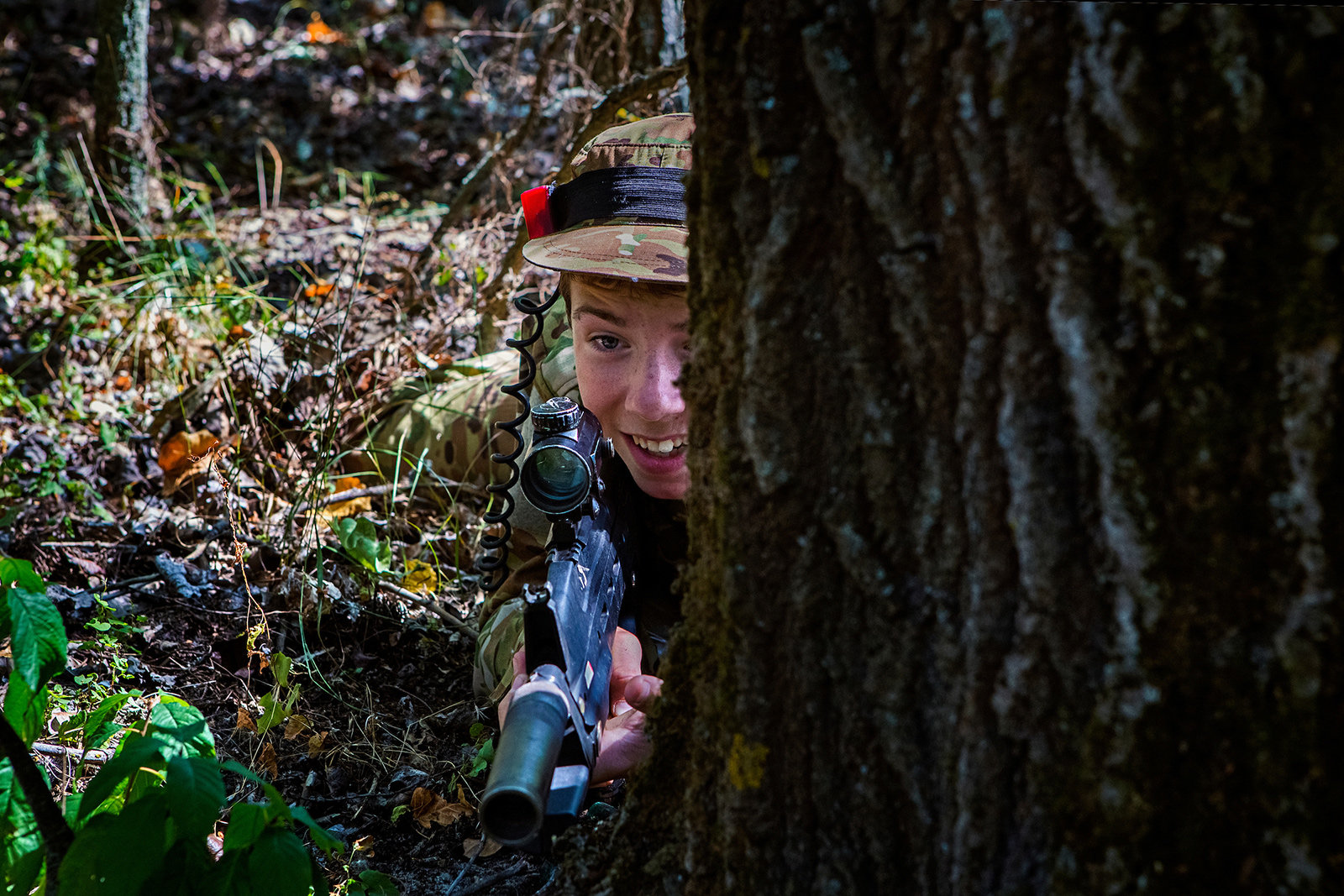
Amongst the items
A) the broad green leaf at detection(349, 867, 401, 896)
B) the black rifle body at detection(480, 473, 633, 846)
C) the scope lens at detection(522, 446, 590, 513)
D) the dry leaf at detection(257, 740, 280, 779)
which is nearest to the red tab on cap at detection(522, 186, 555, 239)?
the black rifle body at detection(480, 473, 633, 846)

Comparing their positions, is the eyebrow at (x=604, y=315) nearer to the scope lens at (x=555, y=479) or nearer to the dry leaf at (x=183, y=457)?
the scope lens at (x=555, y=479)

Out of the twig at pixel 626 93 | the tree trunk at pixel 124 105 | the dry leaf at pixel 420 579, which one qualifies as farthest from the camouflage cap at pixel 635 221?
the tree trunk at pixel 124 105

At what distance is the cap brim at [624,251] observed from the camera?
2230 millimetres

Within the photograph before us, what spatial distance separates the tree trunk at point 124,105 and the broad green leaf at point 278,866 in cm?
458

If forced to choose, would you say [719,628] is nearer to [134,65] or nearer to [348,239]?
[348,239]

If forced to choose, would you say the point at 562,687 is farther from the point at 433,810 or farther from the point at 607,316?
the point at 607,316

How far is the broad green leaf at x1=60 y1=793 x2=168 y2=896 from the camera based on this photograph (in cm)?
126

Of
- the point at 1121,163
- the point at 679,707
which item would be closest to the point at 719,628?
the point at 679,707

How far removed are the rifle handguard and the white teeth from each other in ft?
3.14

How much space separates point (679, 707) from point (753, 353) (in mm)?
591

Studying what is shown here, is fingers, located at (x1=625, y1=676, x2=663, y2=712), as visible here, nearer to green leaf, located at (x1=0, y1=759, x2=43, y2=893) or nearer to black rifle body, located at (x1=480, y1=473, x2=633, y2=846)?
black rifle body, located at (x1=480, y1=473, x2=633, y2=846)

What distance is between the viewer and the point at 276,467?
144 inches

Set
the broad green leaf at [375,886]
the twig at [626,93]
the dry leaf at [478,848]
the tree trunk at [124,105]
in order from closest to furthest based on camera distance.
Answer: the broad green leaf at [375,886]
the dry leaf at [478,848]
the twig at [626,93]
the tree trunk at [124,105]

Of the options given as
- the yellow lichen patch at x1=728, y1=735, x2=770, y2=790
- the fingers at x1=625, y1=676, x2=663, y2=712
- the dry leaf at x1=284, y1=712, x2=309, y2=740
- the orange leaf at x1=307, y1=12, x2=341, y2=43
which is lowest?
the dry leaf at x1=284, y1=712, x2=309, y2=740
